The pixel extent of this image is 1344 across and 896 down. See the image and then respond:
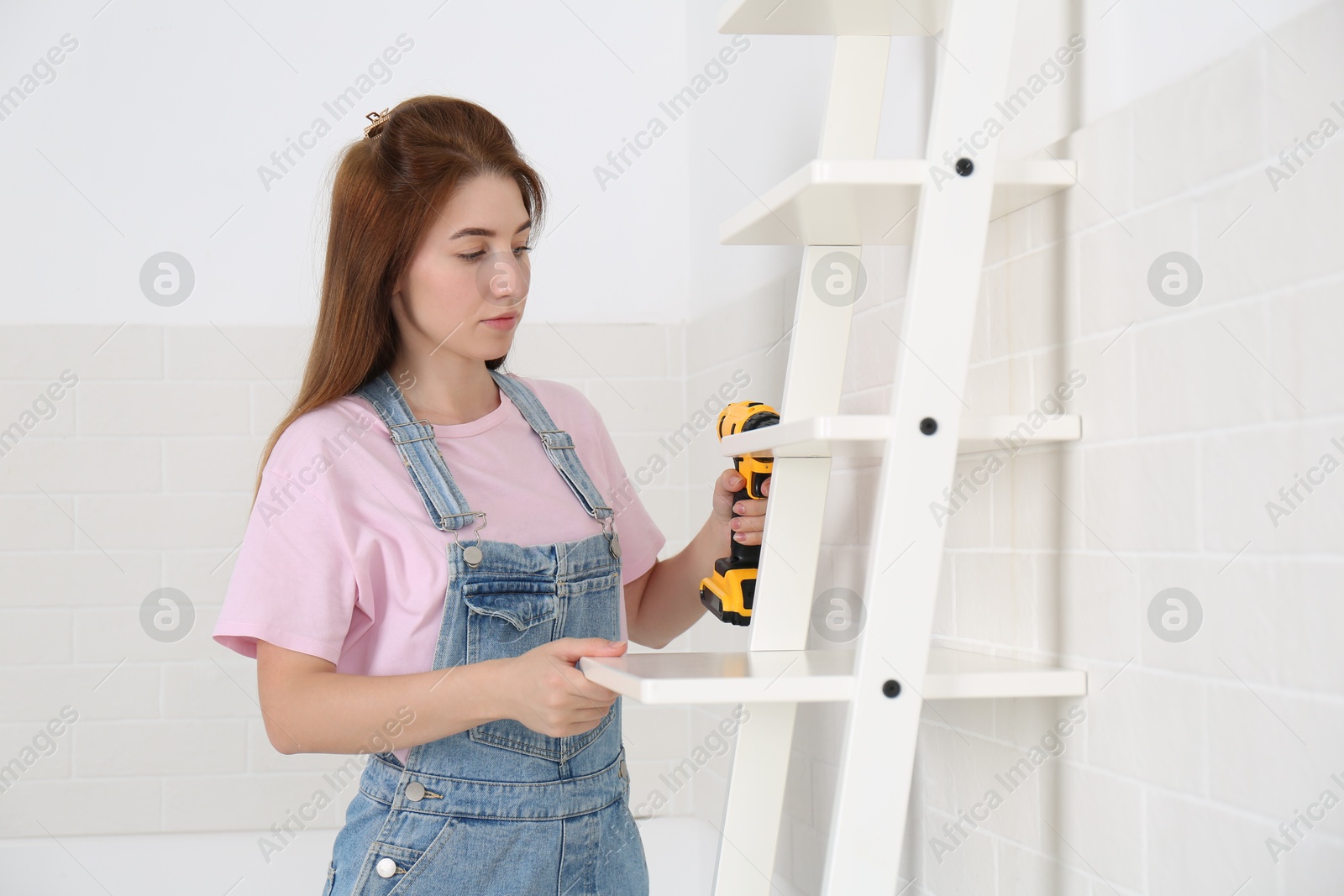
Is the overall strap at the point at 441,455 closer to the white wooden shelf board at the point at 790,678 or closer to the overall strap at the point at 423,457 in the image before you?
the overall strap at the point at 423,457

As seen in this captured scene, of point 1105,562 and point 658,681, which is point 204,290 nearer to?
point 658,681

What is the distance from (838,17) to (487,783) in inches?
33.9

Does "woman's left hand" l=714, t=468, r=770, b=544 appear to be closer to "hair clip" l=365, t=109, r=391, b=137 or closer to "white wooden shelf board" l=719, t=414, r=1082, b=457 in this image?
"white wooden shelf board" l=719, t=414, r=1082, b=457

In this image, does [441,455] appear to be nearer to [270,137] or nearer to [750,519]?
[750,519]

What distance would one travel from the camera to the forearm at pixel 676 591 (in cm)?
143

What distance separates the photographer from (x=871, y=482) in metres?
1.34

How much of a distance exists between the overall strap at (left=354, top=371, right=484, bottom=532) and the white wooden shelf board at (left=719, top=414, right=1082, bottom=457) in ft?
1.13

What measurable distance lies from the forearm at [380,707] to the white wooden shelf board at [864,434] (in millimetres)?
343

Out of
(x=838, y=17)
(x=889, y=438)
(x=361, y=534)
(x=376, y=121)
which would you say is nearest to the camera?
(x=889, y=438)

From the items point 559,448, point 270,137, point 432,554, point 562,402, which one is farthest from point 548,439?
point 270,137

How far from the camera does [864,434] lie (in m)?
0.89

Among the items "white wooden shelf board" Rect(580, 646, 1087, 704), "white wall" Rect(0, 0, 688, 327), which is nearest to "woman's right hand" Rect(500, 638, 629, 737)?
"white wooden shelf board" Rect(580, 646, 1087, 704)

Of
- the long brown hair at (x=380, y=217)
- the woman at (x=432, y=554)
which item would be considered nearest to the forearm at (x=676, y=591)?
the woman at (x=432, y=554)

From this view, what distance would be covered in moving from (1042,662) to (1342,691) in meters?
0.32
